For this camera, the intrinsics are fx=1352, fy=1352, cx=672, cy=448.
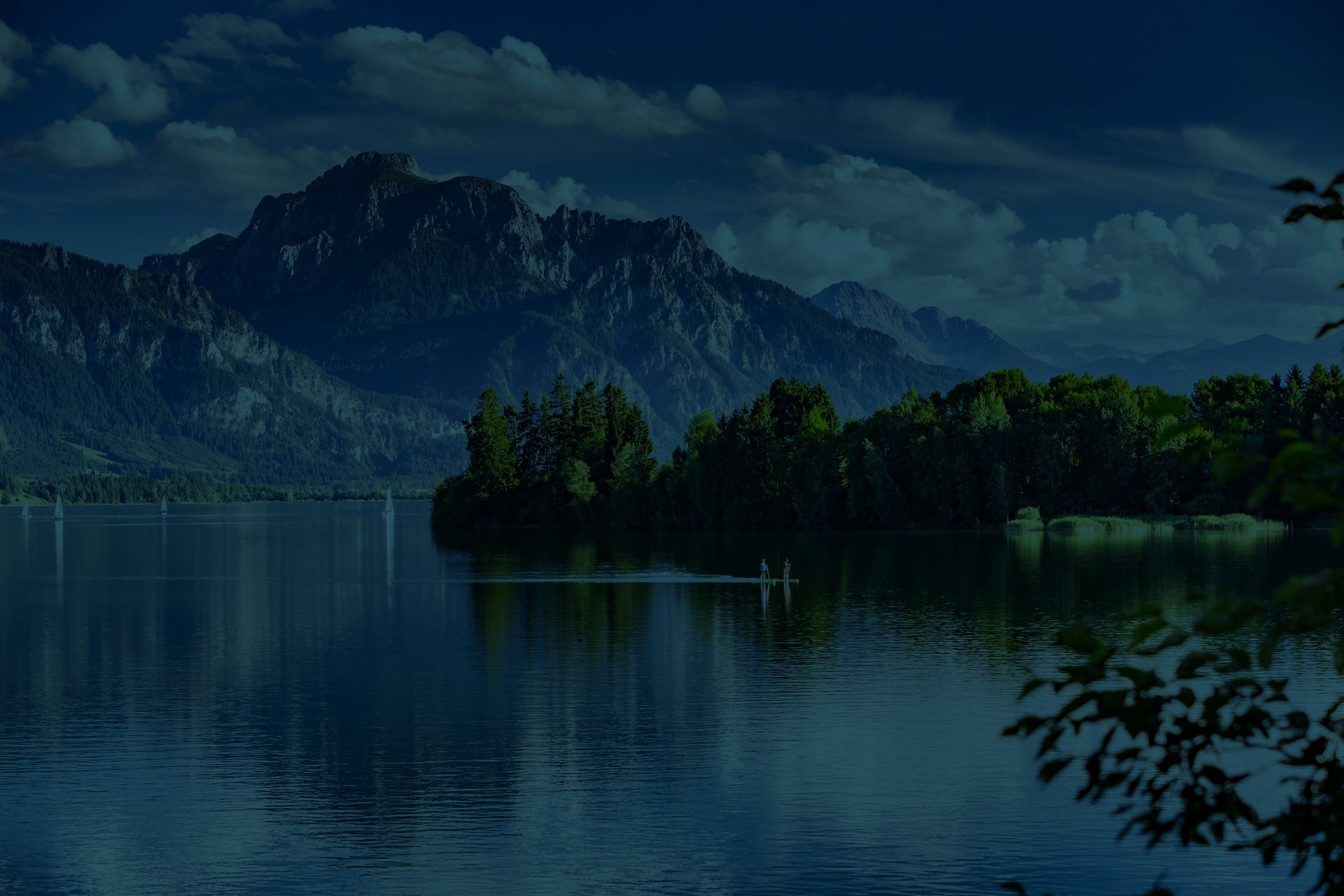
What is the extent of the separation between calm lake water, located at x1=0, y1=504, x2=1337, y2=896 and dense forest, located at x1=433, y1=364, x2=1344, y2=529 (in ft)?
226

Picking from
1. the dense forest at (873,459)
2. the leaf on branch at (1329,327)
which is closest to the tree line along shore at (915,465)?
the dense forest at (873,459)

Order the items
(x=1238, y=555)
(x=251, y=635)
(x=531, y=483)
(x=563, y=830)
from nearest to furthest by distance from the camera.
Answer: (x=563, y=830) → (x=251, y=635) → (x=1238, y=555) → (x=531, y=483)

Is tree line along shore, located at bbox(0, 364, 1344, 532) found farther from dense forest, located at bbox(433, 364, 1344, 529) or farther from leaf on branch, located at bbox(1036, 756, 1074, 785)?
leaf on branch, located at bbox(1036, 756, 1074, 785)

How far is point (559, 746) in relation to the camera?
34.7 m

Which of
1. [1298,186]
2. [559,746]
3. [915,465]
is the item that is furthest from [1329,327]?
[915,465]

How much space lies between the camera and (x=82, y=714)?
1555 inches

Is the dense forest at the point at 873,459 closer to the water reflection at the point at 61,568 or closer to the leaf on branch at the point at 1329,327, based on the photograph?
the water reflection at the point at 61,568

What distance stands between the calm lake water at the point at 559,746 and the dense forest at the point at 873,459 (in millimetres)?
68954

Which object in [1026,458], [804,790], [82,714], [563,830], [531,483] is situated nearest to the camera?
[563,830]

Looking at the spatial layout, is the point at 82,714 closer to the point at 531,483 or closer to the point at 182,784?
the point at 182,784

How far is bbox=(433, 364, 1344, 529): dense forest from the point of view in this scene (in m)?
146

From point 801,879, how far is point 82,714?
24956 mm

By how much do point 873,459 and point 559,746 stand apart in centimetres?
11619

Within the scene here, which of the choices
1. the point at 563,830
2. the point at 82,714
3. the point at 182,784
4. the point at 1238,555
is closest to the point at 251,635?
the point at 82,714
